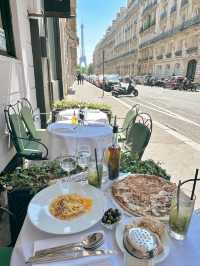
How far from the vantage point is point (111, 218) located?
3.33ft

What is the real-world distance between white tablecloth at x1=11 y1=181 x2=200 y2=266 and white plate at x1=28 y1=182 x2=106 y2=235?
0.03 metres

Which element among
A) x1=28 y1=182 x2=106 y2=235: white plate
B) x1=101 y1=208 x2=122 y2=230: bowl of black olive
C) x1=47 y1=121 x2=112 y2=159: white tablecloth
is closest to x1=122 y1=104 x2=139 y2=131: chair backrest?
x1=47 y1=121 x2=112 y2=159: white tablecloth

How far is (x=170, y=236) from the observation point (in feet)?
3.12

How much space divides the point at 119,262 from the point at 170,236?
10.9 inches

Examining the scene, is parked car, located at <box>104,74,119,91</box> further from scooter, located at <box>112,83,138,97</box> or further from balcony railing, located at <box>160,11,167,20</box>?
balcony railing, located at <box>160,11,167,20</box>

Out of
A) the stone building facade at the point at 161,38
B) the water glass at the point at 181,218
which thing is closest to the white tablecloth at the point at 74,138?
the water glass at the point at 181,218

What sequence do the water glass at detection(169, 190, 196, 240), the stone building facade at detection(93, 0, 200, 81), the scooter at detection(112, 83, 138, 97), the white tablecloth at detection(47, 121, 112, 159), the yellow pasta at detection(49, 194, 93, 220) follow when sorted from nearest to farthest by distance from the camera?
the water glass at detection(169, 190, 196, 240) < the yellow pasta at detection(49, 194, 93, 220) < the white tablecloth at detection(47, 121, 112, 159) < the scooter at detection(112, 83, 138, 97) < the stone building facade at detection(93, 0, 200, 81)

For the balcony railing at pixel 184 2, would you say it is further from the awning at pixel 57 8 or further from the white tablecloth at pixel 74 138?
the white tablecloth at pixel 74 138

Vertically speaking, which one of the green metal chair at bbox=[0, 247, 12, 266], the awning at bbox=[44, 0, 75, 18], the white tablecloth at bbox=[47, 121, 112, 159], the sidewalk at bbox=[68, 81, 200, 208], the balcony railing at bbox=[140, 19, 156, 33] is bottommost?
the sidewalk at bbox=[68, 81, 200, 208]

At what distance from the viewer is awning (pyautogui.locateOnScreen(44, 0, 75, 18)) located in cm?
470

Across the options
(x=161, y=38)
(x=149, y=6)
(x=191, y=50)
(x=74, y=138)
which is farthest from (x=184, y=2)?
(x=74, y=138)

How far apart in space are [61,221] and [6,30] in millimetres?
3711

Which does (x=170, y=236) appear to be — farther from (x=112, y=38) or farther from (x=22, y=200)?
(x=112, y=38)

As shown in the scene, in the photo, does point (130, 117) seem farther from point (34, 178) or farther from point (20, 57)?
point (34, 178)
